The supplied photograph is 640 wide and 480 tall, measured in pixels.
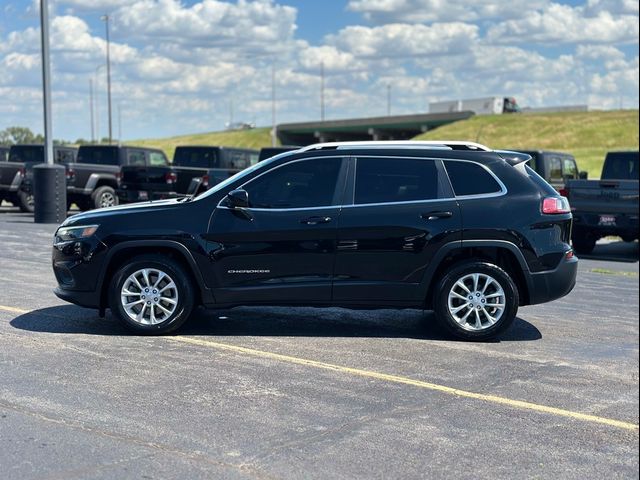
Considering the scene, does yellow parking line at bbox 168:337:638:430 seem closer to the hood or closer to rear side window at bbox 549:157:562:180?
the hood

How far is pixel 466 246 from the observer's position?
7.31 metres

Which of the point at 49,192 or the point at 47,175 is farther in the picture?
the point at 49,192

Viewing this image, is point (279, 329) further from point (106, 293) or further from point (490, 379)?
point (490, 379)

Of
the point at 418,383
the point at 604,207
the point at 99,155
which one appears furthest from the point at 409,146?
the point at 99,155

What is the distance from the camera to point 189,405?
5.33m

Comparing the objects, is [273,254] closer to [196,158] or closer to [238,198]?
[238,198]

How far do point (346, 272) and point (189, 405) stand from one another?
241 centimetres

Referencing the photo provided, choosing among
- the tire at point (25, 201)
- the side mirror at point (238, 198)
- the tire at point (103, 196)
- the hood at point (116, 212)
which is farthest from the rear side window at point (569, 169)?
the tire at point (25, 201)

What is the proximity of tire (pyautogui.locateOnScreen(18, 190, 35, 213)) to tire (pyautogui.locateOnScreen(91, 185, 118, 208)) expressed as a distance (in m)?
1.92

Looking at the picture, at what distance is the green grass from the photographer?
111688 mm

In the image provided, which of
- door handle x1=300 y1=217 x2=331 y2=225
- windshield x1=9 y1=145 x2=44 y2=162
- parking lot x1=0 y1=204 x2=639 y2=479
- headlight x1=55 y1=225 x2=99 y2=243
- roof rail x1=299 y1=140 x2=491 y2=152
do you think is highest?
windshield x1=9 y1=145 x2=44 y2=162

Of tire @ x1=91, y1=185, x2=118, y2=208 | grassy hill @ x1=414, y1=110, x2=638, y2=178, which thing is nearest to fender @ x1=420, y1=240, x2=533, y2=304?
tire @ x1=91, y1=185, x2=118, y2=208

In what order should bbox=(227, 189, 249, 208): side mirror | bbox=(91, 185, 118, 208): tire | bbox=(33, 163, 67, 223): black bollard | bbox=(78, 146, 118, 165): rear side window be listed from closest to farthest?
bbox=(227, 189, 249, 208): side mirror → bbox=(33, 163, 67, 223): black bollard → bbox=(91, 185, 118, 208): tire → bbox=(78, 146, 118, 165): rear side window

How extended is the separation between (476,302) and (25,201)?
1809 cm
